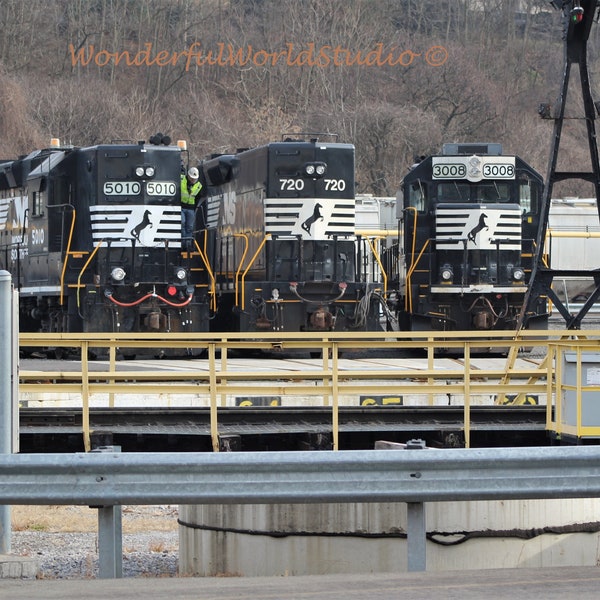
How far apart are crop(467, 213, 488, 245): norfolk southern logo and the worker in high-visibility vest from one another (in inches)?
189

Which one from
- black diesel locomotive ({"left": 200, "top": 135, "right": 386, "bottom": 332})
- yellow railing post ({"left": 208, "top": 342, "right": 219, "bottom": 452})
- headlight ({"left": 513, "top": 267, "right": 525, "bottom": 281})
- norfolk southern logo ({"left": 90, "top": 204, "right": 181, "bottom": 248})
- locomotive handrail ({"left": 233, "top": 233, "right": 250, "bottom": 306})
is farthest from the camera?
headlight ({"left": 513, "top": 267, "right": 525, "bottom": 281})

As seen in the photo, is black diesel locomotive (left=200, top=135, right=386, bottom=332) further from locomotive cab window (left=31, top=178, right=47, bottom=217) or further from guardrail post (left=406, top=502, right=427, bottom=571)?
guardrail post (left=406, top=502, right=427, bottom=571)

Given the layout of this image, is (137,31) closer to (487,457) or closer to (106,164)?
(106,164)

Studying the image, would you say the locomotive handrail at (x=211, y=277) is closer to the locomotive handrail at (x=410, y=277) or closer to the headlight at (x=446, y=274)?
the locomotive handrail at (x=410, y=277)

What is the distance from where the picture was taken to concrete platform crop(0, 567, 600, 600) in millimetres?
5879

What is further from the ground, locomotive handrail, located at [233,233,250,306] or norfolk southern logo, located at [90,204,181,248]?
norfolk southern logo, located at [90,204,181,248]

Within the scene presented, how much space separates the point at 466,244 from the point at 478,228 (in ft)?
1.17

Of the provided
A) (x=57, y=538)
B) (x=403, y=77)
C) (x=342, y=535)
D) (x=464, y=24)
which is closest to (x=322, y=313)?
(x=57, y=538)

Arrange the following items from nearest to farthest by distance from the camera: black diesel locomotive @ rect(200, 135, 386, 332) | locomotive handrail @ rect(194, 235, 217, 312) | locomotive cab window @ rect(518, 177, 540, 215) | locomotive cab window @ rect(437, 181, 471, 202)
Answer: black diesel locomotive @ rect(200, 135, 386, 332) < locomotive handrail @ rect(194, 235, 217, 312) < locomotive cab window @ rect(437, 181, 471, 202) < locomotive cab window @ rect(518, 177, 540, 215)

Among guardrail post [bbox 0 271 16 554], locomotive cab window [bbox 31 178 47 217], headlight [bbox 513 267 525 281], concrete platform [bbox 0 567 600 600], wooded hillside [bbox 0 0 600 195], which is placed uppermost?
wooded hillside [bbox 0 0 600 195]

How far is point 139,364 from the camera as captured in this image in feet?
58.3

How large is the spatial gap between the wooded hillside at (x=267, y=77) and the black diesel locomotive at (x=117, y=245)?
91.7ft

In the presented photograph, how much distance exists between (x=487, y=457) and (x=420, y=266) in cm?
1539

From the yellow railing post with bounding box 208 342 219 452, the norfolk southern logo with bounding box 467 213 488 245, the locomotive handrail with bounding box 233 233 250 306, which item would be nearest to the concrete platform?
the yellow railing post with bounding box 208 342 219 452
